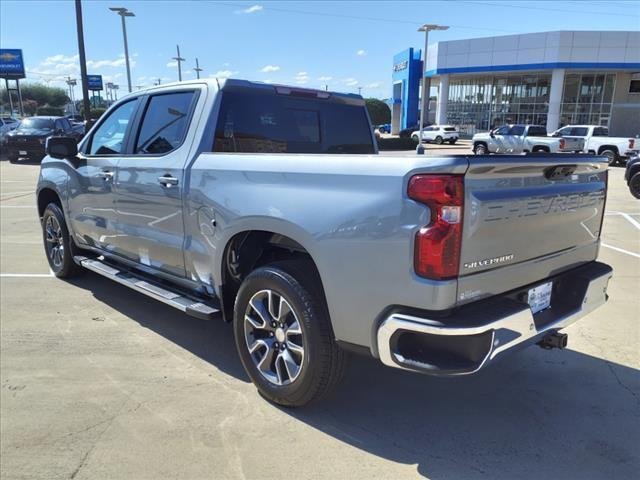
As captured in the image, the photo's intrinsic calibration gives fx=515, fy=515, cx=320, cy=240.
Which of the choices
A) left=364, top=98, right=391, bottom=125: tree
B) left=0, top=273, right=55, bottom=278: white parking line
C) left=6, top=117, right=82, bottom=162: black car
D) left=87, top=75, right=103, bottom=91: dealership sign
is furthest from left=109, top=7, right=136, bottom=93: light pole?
left=87, top=75, right=103, bottom=91: dealership sign

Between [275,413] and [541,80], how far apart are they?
4582 cm

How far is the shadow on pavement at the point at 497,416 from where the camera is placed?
2.71 meters

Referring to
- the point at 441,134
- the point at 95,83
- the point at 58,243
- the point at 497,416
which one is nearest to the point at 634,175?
the point at 497,416

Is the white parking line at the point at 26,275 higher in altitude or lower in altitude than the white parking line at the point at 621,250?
lower

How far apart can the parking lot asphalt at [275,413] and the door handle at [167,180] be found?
4.33 feet

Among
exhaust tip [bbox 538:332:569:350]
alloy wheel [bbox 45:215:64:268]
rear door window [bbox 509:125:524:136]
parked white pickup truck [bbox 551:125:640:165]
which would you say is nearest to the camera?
exhaust tip [bbox 538:332:569:350]

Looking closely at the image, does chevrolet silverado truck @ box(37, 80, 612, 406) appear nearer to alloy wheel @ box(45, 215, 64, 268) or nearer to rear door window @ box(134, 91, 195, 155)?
rear door window @ box(134, 91, 195, 155)

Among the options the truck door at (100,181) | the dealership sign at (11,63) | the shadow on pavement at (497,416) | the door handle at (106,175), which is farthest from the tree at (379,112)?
the shadow on pavement at (497,416)

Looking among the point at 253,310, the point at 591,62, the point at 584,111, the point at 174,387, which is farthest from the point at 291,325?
the point at 584,111

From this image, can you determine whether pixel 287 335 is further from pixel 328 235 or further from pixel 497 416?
pixel 497 416

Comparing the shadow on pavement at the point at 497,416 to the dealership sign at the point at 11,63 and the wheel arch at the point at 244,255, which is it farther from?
the dealership sign at the point at 11,63

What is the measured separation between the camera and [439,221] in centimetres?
235

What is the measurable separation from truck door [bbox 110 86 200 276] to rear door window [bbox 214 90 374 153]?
30cm

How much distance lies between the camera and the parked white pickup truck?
22.7 meters
